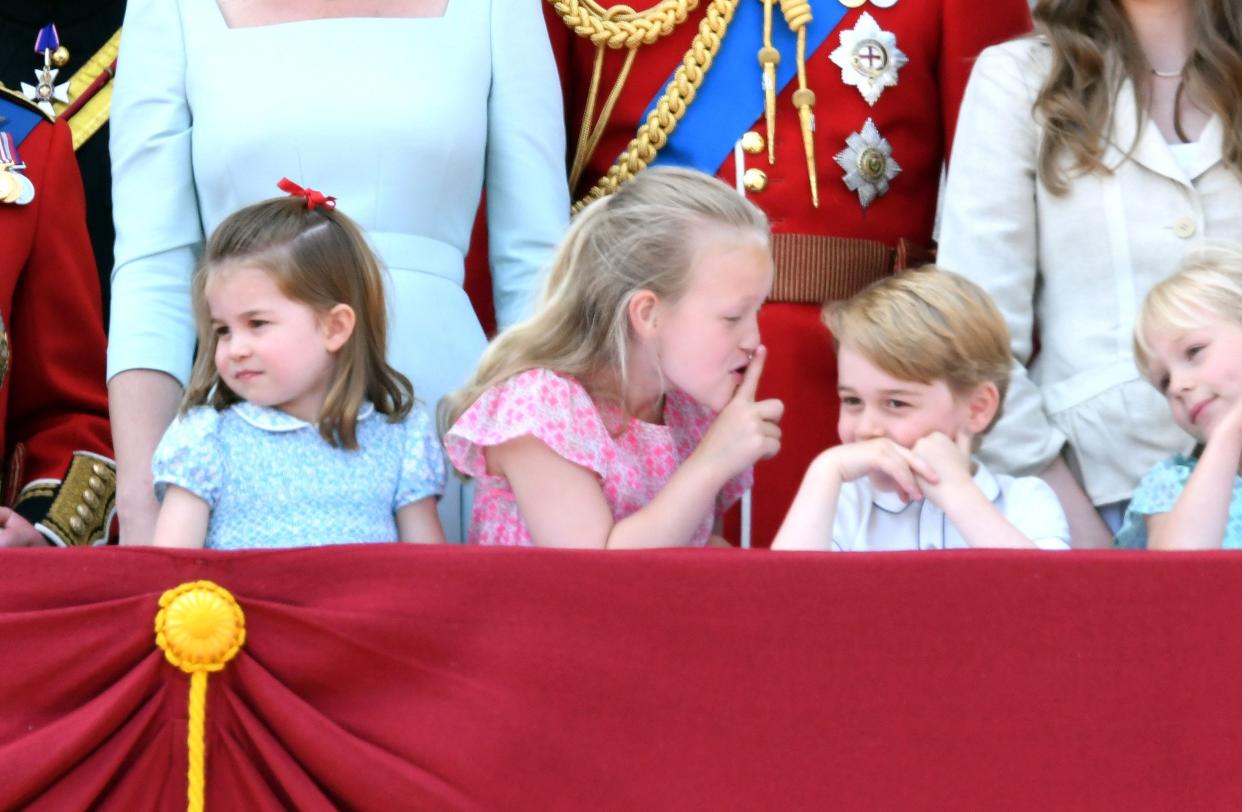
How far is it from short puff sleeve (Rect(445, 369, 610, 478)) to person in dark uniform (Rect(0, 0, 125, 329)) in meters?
0.92

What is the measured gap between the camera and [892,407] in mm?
2312

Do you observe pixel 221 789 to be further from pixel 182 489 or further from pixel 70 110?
pixel 70 110

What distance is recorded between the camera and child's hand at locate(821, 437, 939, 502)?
7.14 feet

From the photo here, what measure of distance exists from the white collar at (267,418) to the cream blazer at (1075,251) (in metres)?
0.83

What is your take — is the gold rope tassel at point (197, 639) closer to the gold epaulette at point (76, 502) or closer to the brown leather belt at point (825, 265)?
the gold epaulette at point (76, 502)

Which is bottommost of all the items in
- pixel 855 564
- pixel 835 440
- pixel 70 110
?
pixel 835 440

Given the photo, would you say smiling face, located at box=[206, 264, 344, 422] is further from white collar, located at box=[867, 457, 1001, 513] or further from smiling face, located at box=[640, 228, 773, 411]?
white collar, located at box=[867, 457, 1001, 513]

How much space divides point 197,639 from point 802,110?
1348 millimetres

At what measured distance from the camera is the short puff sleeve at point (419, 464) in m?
A: 2.24

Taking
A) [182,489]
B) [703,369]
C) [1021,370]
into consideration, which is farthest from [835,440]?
[182,489]

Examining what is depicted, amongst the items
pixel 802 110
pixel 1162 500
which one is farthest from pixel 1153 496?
pixel 802 110

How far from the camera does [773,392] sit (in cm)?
268

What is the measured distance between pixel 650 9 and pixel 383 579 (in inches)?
51.0

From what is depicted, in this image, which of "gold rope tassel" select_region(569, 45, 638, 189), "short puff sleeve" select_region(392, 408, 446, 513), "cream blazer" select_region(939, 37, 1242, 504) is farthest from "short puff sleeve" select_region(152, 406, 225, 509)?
"cream blazer" select_region(939, 37, 1242, 504)
